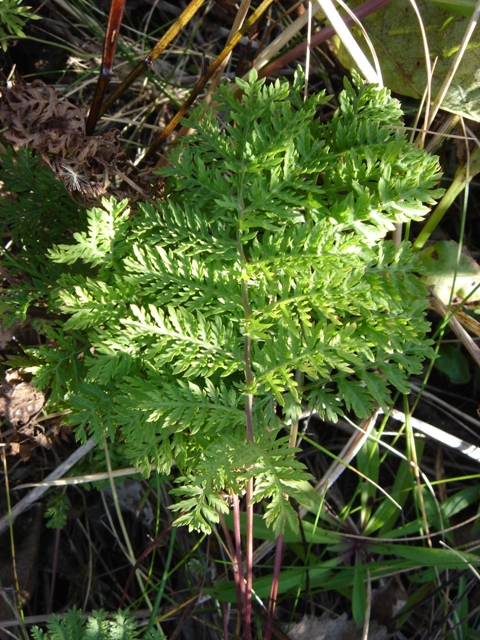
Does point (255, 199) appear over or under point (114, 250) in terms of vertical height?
over

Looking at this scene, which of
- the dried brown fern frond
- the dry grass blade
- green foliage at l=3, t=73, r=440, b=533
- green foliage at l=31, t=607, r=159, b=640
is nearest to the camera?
green foliage at l=3, t=73, r=440, b=533

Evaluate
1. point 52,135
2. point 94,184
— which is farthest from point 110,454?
point 52,135

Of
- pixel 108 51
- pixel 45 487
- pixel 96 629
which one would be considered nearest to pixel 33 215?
pixel 108 51

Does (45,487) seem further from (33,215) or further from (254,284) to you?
(254,284)

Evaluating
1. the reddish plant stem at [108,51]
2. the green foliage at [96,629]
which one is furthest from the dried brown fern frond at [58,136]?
the green foliage at [96,629]

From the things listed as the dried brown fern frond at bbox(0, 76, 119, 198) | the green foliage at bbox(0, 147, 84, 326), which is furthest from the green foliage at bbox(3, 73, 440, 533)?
the green foliage at bbox(0, 147, 84, 326)

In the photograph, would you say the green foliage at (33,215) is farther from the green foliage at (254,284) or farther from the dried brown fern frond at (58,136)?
the green foliage at (254,284)

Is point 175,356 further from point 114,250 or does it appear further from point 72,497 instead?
point 72,497

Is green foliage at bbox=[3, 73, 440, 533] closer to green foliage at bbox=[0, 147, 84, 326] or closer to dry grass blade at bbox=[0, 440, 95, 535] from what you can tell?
green foliage at bbox=[0, 147, 84, 326]

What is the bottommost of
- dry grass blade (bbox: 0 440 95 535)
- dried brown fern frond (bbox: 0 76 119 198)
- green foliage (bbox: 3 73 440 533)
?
dry grass blade (bbox: 0 440 95 535)
